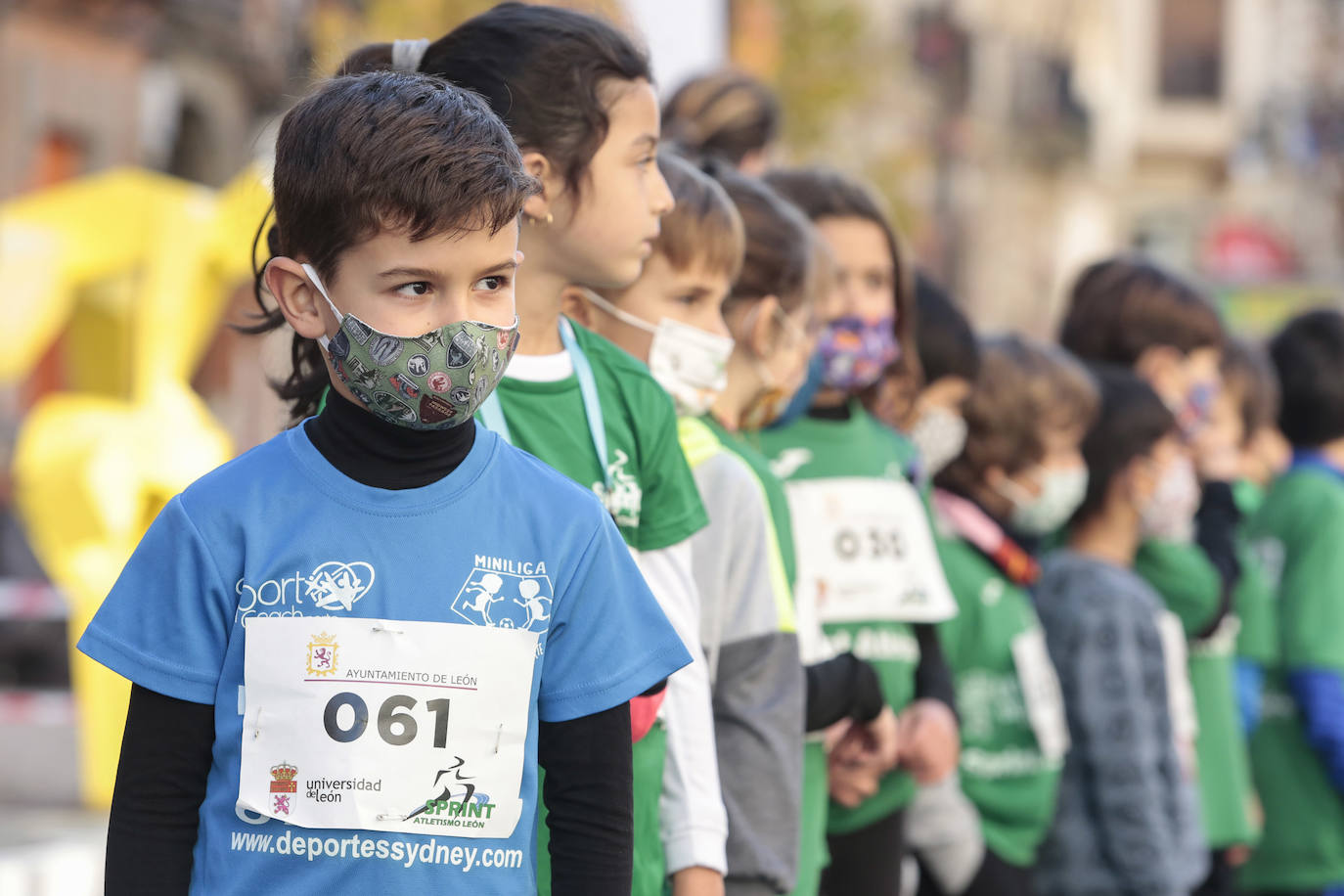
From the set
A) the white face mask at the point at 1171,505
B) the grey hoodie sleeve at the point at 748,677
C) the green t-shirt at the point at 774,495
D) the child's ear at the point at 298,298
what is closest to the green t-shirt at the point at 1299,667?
the white face mask at the point at 1171,505

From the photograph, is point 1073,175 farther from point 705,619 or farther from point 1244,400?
point 705,619

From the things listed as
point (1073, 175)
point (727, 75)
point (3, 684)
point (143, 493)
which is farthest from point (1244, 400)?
point (1073, 175)

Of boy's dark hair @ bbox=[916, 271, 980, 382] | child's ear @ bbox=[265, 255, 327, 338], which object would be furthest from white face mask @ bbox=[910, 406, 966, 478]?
child's ear @ bbox=[265, 255, 327, 338]

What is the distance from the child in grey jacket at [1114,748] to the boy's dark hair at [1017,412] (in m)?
0.36

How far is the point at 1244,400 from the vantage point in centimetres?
686

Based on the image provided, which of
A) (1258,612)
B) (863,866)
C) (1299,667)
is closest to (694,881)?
(863,866)

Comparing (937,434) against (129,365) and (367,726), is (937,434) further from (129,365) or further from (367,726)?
(129,365)

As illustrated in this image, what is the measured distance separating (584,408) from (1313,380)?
4.19m

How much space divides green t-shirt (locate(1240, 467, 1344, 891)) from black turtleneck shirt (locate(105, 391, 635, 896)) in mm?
3858

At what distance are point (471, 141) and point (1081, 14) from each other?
44161 millimetres

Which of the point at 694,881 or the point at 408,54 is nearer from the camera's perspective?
the point at 694,881

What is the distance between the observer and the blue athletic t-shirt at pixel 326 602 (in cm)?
213

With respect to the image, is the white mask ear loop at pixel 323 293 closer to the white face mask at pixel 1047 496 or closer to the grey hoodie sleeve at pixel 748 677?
the grey hoodie sleeve at pixel 748 677

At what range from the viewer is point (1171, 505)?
5.37 meters
